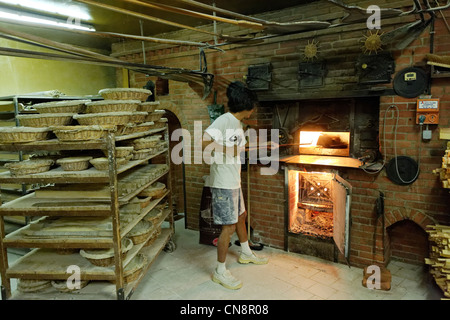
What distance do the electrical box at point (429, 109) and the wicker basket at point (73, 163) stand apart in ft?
11.0

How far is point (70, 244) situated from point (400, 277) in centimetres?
350

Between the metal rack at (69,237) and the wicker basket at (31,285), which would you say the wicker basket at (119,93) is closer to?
the metal rack at (69,237)

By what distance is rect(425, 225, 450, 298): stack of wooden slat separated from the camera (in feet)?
9.61

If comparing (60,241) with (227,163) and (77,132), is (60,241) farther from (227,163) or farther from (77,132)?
(227,163)

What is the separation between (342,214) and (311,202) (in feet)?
3.64

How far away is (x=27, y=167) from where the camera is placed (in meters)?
2.78

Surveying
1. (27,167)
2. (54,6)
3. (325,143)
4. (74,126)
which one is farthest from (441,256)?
(54,6)

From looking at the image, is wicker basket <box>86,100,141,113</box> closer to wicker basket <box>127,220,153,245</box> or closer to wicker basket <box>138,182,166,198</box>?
wicker basket <box>138,182,166,198</box>

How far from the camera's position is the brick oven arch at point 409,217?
3352mm

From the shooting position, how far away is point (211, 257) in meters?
4.09

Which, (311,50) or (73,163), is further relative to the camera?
(311,50)

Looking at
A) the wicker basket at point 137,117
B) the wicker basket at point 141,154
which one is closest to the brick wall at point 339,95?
the wicker basket at point 141,154
